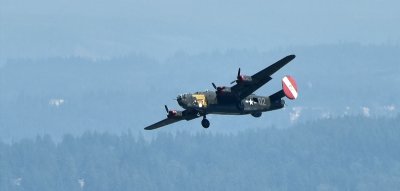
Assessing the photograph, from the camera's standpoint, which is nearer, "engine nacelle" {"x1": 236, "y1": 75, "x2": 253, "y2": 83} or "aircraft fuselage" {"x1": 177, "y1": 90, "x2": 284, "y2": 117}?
"engine nacelle" {"x1": 236, "y1": 75, "x2": 253, "y2": 83}

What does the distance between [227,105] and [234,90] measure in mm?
1278


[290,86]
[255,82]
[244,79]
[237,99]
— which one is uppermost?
[244,79]

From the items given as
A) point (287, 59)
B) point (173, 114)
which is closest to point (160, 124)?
point (173, 114)

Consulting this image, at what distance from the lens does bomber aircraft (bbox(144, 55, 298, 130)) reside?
140250mm

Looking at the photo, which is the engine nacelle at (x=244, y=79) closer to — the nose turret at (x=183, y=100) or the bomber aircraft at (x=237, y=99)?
the bomber aircraft at (x=237, y=99)

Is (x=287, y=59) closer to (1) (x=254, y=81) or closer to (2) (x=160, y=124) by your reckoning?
(1) (x=254, y=81)

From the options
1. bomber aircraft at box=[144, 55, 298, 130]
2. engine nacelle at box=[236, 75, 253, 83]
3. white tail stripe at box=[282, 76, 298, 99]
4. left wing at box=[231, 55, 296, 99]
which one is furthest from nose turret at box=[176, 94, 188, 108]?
white tail stripe at box=[282, 76, 298, 99]

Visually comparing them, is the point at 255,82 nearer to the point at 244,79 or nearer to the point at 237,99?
the point at 244,79

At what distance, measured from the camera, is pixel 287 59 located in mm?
137750

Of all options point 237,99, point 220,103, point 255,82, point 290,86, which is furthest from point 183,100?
point 290,86

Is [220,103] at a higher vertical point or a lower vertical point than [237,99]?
higher

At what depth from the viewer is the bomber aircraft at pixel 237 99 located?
140 meters

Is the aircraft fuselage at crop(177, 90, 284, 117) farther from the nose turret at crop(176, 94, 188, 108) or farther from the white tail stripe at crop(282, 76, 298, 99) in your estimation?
the white tail stripe at crop(282, 76, 298, 99)

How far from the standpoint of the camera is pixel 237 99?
142250mm
